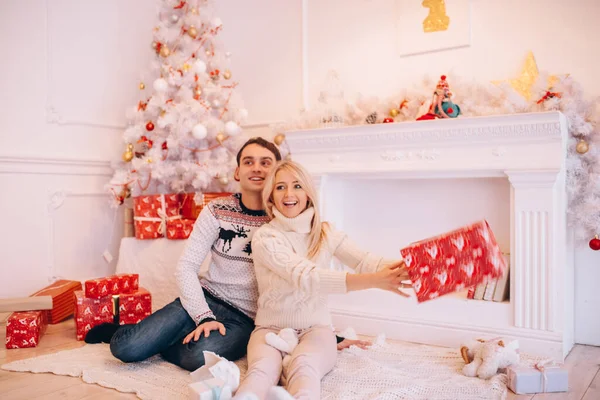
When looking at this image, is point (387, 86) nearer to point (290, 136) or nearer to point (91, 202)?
point (290, 136)

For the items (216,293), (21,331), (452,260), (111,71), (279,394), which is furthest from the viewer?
(111,71)

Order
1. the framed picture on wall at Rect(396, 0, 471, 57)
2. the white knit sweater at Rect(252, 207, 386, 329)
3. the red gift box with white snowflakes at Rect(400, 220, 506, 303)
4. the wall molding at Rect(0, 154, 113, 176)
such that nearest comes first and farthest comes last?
1. the red gift box with white snowflakes at Rect(400, 220, 506, 303)
2. the white knit sweater at Rect(252, 207, 386, 329)
3. the framed picture on wall at Rect(396, 0, 471, 57)
4. the wall molding at Rect(0, 154, 113, 176)

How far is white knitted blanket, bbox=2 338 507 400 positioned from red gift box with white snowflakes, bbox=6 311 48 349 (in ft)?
0.81

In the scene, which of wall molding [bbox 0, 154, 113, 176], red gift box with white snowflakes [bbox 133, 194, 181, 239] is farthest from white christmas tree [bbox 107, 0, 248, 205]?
wall molding [bbox 0, 154, 113, 176]

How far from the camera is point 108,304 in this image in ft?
8.80

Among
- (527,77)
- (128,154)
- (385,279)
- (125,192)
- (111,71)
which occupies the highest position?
(111,71)

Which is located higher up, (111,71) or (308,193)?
(111,71)

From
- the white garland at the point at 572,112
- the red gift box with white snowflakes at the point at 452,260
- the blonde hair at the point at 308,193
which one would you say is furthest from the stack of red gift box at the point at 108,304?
the white garland at the point at 572,112

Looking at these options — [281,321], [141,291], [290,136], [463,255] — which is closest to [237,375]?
[281,321]

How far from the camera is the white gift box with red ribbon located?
187cm

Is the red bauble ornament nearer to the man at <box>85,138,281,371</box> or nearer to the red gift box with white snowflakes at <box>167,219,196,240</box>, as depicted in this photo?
the man at <box>85,138,281,371</box>

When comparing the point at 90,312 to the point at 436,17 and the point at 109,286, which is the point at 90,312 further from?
the point at 436,17

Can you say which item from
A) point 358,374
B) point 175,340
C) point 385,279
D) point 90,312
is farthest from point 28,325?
point 385,279

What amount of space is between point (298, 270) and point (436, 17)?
1819 millimetres
